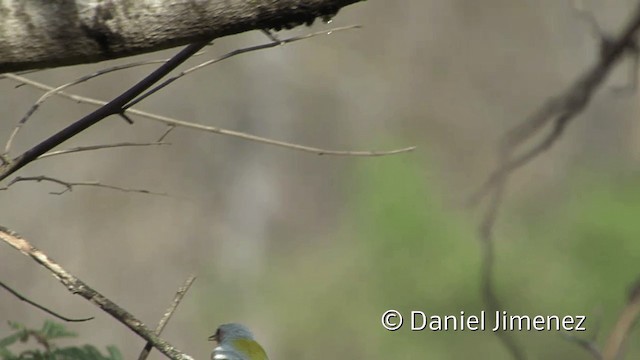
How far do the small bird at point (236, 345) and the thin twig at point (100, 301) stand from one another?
0.09 ft

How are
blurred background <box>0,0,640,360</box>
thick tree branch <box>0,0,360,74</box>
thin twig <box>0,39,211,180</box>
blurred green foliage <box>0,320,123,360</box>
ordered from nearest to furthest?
thick tree branch <box>0,0,360,74</box> < thin twig <box>0,39,211,180</box> < blurred green foliage <box>0,320,123,360</box> < blurred background <box>0,0,640,360</box>

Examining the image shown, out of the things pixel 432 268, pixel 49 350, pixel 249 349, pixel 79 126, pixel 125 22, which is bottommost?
pixel 432 268

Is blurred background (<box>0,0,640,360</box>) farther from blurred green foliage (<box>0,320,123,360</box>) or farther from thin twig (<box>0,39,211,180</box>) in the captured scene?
thin twig (<box>0,39,211,180</box>)

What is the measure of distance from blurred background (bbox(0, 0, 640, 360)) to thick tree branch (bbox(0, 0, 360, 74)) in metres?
2.22

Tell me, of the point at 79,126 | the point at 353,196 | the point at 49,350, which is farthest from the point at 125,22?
the point at 353,196

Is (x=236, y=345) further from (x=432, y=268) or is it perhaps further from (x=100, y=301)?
(x=432, y=268)

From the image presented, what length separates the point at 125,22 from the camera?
57 cm

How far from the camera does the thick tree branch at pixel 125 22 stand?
1.86ft

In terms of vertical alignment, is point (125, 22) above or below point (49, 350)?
above

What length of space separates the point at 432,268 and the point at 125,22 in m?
2.71

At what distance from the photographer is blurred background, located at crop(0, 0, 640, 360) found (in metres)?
2.90

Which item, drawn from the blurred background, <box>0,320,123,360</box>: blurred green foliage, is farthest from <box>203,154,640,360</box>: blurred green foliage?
<box>0,320,123,360</box>: blurred green foliage

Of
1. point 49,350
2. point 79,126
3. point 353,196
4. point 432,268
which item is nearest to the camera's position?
point 79,126

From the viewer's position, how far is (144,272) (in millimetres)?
3062
